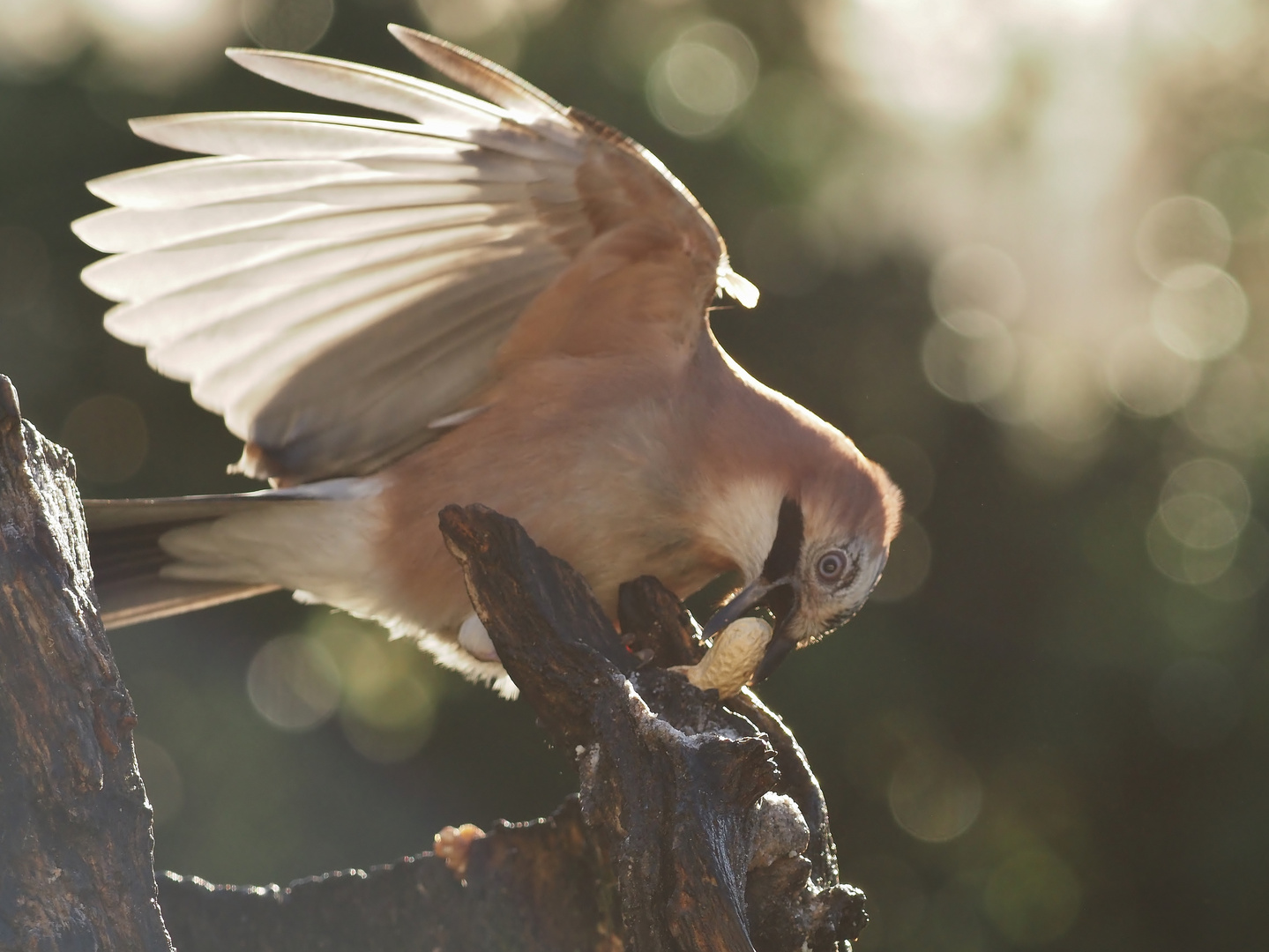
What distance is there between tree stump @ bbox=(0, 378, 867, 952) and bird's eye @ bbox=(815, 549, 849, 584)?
297mm

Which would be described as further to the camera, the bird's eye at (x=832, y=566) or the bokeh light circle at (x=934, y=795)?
the bokeh light circle at (x=934, y=795)

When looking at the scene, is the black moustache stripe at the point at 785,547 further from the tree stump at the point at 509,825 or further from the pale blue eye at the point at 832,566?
the tree stump at the point at 509,825

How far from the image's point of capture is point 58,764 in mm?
1312

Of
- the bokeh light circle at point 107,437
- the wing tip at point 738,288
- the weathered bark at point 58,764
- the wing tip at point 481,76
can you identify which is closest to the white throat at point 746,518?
the wing tip at point 738,288

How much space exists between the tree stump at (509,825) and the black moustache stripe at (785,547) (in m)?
0.21

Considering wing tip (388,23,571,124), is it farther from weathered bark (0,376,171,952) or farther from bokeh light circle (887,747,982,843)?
bokeh light circle (887,747,982,843)

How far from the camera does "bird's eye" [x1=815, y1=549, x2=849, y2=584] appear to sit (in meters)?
2.44

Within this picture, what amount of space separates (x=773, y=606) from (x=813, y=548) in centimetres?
15

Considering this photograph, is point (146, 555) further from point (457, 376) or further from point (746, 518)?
point (746, 518)

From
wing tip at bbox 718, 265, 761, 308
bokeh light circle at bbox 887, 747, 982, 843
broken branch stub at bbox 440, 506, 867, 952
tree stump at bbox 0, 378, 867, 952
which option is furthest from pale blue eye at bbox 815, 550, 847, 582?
bokeh light circle at bbox 887, 747, 982, 843

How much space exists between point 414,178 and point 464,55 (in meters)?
0.39

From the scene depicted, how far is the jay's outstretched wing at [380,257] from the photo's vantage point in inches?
86.7

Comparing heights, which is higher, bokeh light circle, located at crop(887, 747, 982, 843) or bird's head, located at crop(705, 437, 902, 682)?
bird's head, located at crop(705, 437, 902, 682)

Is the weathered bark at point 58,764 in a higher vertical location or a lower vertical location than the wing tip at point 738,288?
lower
